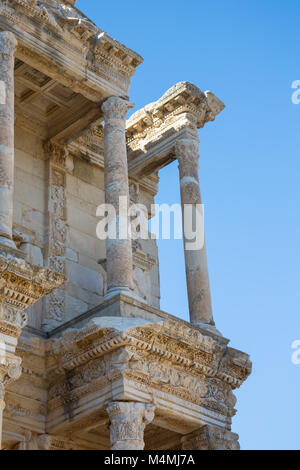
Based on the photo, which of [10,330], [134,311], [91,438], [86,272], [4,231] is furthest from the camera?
[86,272]

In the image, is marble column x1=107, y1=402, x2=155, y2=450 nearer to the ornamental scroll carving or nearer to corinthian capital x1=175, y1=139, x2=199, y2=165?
the ornamental scroll carving

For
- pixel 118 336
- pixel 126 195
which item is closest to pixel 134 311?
pixel 118 336

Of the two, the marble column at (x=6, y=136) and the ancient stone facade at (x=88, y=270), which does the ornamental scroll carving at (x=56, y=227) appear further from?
the marble column at (x=6, y=136)

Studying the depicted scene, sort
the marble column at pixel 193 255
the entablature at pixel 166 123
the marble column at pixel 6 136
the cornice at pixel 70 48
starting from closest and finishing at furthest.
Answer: the marble column at pixel 6 136
the cornice at pixel 70 48
the marble column at pixel 193 255
the entablature at pixel 166 123

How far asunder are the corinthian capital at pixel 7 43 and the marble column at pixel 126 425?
6242 millimetres

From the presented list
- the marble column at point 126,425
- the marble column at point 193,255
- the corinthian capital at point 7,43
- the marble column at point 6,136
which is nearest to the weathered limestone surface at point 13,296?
the marble column at point 6,136

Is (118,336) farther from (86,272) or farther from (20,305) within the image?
(86,272)

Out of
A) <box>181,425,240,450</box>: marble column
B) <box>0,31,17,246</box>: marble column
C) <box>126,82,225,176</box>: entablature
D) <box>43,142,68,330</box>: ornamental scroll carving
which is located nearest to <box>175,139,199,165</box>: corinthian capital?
<box>126,82,225,176</box>: entablature

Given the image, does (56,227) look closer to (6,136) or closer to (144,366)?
(6,136)

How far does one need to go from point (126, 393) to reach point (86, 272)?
4.13 m

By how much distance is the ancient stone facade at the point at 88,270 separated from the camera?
1520 cm

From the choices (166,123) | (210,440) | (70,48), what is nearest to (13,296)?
(210,440)

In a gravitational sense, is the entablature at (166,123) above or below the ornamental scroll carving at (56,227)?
above
